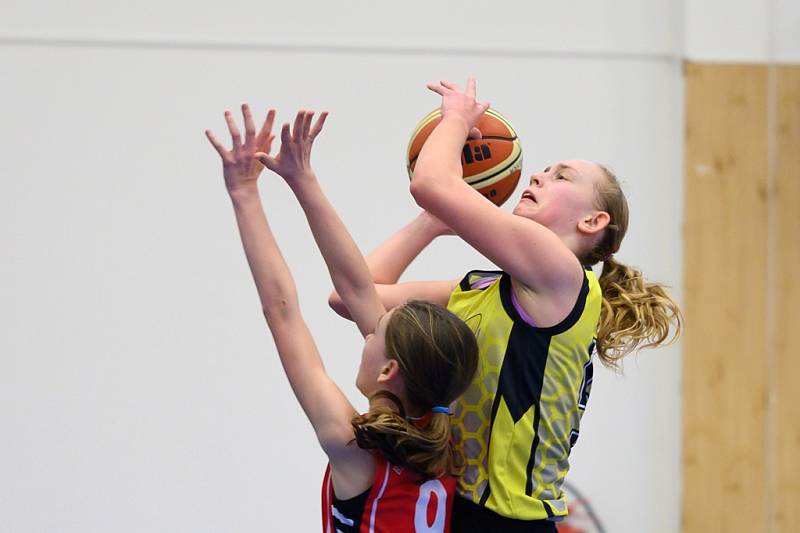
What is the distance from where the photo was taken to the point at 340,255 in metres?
1.89

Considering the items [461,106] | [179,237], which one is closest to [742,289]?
[179,237]

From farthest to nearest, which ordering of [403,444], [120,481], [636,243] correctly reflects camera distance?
[636,243], [120,481], [403,444]

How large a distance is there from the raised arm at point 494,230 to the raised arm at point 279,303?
324 mm

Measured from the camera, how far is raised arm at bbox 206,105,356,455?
1821 mm

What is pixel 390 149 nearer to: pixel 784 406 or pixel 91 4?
pixel 91 4

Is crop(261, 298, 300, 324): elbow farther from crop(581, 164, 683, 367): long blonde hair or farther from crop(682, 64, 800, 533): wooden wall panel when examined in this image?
crop(682, 64, 800, 533): wooden wall panel

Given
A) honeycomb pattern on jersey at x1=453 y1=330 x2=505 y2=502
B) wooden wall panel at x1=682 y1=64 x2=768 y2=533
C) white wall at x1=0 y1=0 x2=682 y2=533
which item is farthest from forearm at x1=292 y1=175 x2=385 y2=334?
wooden wall panel at x1=682 y1=64 x2=768 y2=533

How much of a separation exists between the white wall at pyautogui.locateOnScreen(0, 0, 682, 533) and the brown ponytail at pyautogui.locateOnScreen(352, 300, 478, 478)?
257cm

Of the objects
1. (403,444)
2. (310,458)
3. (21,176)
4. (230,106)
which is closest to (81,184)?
(21,176)

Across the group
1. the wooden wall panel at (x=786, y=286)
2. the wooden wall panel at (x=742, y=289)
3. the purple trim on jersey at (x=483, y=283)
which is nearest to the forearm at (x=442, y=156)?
the purple trim on jersey at (x=483, y=283)

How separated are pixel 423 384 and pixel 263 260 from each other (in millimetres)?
414

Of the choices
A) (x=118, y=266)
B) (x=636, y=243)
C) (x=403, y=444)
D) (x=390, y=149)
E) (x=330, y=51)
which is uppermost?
(x=330, y=51)

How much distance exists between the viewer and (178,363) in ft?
14.0

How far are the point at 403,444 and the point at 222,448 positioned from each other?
269 centimetres
